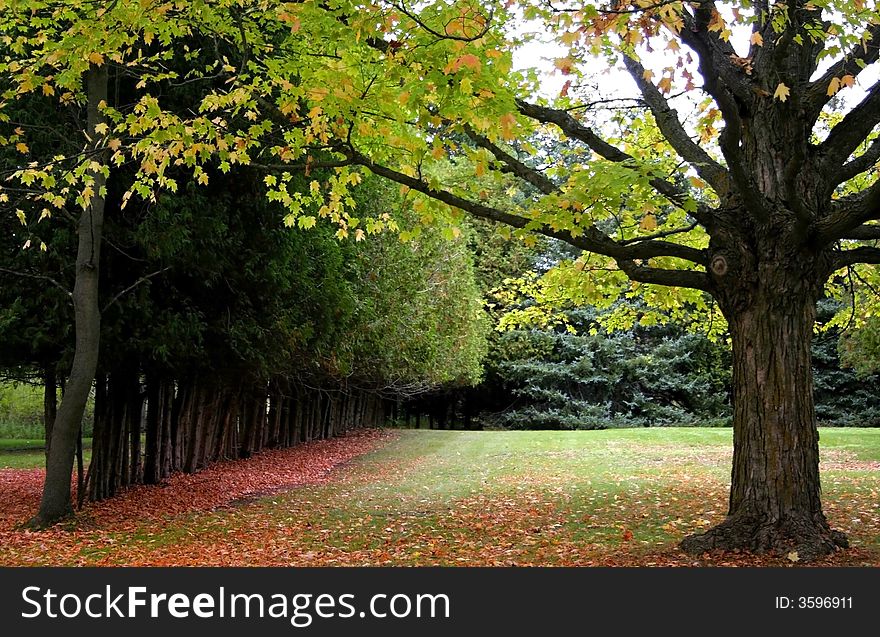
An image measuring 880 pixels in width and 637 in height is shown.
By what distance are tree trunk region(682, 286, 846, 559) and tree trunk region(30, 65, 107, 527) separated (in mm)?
7853

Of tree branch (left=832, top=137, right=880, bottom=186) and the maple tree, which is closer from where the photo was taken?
the maple tree

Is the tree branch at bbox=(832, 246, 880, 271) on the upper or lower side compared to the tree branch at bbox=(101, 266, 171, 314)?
upper

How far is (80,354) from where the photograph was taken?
10219 millimetres

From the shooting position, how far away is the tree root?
7.00 meters

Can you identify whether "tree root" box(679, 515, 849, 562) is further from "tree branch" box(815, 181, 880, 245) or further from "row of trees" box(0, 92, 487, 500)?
"row of trees" box(0, 92, 487, 500)

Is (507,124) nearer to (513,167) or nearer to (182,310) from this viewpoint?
(513,167)

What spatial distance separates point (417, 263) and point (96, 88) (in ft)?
47.1

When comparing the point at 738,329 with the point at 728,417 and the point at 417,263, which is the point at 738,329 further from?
the point at 728,417

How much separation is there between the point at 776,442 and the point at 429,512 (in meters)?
5.62

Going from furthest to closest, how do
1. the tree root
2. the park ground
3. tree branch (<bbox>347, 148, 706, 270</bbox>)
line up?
1. the park ground
2. tree branch (<bbox>347, 148, 706, 270</bbox>)
3. the tree root

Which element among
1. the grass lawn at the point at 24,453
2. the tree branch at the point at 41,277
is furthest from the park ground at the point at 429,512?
the tree branch at the point at 41,277

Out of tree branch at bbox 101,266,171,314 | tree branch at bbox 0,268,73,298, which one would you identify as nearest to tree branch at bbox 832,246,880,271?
tree branch at bbox 101,266,171,314

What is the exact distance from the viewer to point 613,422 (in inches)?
1484

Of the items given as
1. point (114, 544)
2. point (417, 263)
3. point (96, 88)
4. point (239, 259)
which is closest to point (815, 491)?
point (114, 544)
